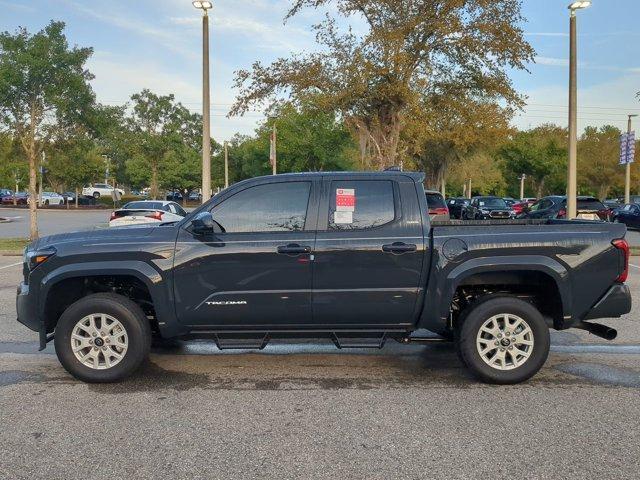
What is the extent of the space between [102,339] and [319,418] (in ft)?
7.00

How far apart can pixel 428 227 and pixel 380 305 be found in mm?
815

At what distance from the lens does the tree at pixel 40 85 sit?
17.0 m

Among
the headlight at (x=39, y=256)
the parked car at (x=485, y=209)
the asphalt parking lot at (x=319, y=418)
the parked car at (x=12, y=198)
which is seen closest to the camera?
the asphalt parking lot at (x=319, y=418)

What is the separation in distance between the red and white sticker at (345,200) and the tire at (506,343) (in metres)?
1.45

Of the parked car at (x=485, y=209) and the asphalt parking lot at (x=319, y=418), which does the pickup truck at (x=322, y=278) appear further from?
the parked car at (x=485, y=209)

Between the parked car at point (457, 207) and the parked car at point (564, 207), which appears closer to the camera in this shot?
the parked car at point (564, 207)

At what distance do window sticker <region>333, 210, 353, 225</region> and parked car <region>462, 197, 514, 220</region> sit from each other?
2511 cm

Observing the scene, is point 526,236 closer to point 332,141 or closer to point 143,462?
point 143,462

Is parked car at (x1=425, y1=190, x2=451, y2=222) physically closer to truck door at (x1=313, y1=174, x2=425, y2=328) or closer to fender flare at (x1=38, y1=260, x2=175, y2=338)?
truck door at (x1=313, y1=174, x2=425, y2=328)

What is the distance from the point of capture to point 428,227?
209 inches

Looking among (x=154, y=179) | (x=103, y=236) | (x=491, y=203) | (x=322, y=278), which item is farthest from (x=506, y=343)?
(x=154, y=179)

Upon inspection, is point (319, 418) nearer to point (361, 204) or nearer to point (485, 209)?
point (361, 204)

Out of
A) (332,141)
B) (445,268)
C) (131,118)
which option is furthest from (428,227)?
(131,118)

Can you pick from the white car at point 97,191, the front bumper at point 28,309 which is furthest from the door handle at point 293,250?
the white car at point 97,191
